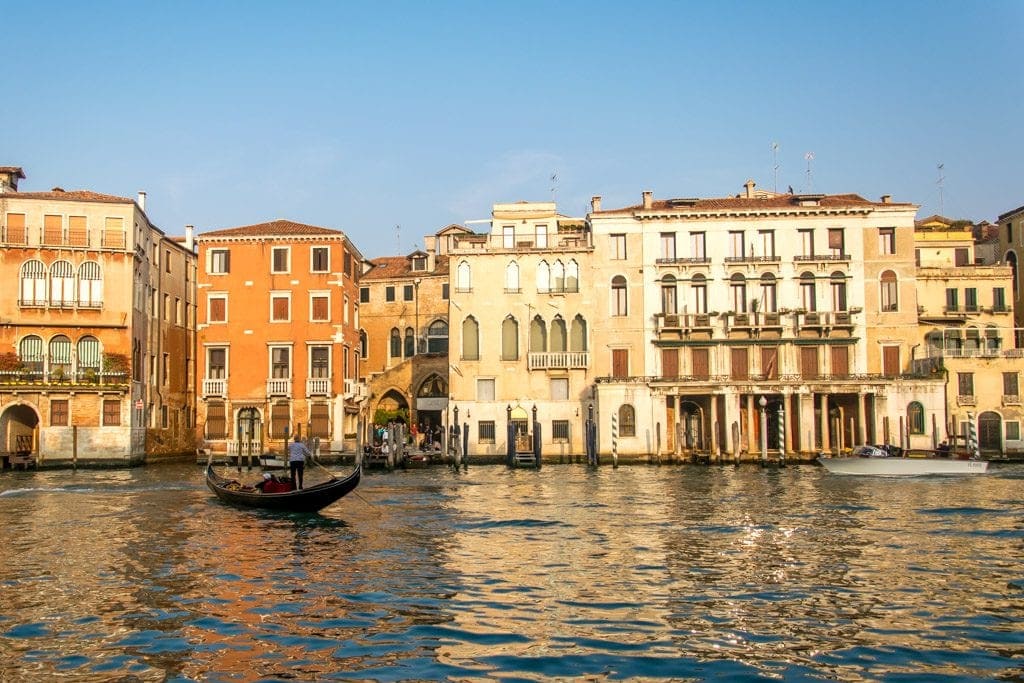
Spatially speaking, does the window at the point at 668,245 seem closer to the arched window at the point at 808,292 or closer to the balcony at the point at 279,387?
the arched window at the point at 808,292

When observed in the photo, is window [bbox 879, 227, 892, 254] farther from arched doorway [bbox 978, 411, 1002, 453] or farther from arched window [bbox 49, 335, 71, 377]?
arched window [bbox 49, 335, 71, 377]

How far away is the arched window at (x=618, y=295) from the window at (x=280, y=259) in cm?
1395

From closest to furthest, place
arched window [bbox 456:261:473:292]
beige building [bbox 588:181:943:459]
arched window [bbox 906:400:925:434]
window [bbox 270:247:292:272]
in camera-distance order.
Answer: arched window [bbox 906:400:925:434]
beige building [bbox 588:181:943:459]
arched window [bbox 456:261:473:292]
window [bbox 270:247:292:272]

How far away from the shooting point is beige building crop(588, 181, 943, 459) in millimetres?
41750

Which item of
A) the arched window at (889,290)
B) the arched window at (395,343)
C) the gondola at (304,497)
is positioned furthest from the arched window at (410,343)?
the gondola at (304,497)

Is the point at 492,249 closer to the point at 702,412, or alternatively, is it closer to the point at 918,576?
the point at 702,412

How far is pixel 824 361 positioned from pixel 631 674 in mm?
35527

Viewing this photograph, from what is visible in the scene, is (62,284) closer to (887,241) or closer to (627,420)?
(627,420)

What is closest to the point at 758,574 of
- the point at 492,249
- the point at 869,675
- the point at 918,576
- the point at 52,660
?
the point at 918,576

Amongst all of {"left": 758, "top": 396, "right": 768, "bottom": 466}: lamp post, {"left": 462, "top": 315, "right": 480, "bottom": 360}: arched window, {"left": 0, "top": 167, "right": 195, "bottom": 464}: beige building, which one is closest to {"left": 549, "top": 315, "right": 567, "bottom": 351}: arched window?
{"left": 462, "top": 315, "right": 480, "bottom": 360}: arched window

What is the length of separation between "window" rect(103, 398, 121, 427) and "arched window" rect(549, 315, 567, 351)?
17408 millimetres

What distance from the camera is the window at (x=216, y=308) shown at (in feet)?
148

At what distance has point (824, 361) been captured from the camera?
138ft

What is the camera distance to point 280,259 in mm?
45094
